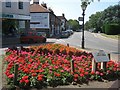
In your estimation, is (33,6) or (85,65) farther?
(33,6)

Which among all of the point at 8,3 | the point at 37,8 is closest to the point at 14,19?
the point at 8,3

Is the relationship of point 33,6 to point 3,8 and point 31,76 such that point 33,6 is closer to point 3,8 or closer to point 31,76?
point 3,8

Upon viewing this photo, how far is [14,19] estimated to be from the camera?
119ft

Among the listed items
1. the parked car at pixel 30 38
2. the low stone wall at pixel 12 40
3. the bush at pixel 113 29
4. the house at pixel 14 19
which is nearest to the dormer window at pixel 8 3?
the house at pixel 14 19

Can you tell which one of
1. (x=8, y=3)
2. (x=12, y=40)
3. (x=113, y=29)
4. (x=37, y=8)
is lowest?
(x=12, y=40)

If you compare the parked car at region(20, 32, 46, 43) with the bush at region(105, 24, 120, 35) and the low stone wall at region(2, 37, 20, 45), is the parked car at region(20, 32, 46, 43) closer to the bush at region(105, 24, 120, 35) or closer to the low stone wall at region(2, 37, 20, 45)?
the low stone wall at region(2, 37, 20, 45)

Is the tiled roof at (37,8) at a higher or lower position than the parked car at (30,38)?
higher

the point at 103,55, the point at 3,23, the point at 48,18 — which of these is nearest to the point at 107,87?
the point at 103,55

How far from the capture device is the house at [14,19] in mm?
32969

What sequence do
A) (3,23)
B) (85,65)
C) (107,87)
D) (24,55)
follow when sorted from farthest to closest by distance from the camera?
(3,23) → (24,55) → (85,65) → (107,87)

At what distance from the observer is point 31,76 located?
23.9 ft

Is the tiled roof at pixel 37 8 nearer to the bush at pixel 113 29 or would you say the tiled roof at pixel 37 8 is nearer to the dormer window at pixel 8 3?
the dormer window at pixel 8 3

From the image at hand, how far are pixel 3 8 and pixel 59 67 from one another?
1124 inches

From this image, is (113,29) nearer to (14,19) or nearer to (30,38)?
(14,19)
